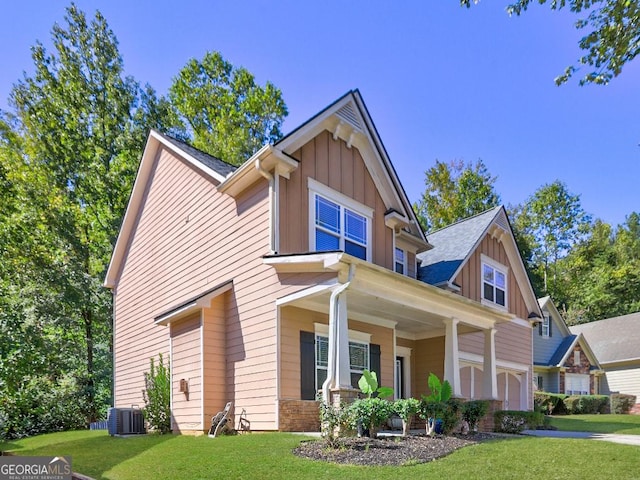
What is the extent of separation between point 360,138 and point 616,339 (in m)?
25.0

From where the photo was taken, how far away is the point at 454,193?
3628 cm

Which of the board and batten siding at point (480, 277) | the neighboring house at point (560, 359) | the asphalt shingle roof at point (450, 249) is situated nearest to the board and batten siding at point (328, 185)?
the asphalt shingle roof at point (450, 249)

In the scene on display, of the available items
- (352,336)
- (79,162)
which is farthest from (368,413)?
(79,162)

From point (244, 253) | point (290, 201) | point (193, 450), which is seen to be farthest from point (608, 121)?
point (193, 450)

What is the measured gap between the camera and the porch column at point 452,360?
36.0ft

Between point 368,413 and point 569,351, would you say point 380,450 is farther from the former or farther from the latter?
point 569,351

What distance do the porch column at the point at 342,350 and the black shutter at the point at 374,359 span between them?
3752 mm

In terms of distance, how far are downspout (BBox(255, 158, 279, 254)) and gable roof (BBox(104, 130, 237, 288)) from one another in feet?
5.71

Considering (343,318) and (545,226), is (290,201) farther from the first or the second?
(545,226)

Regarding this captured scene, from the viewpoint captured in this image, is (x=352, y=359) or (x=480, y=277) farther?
(x=480, y=277)

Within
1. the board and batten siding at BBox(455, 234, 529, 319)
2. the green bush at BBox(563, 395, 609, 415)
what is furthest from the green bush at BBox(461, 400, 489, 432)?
the green bush at BBox(563, 395, 609, 415)

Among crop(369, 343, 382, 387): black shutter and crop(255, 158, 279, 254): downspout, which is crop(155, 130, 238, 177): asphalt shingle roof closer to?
crop(255, 158, 279, 254): downspout

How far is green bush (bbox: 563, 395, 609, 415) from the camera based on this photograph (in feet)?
76.5

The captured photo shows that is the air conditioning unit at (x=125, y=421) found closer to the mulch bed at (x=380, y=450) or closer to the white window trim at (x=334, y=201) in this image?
the white window trim at (x=334, y=201)
